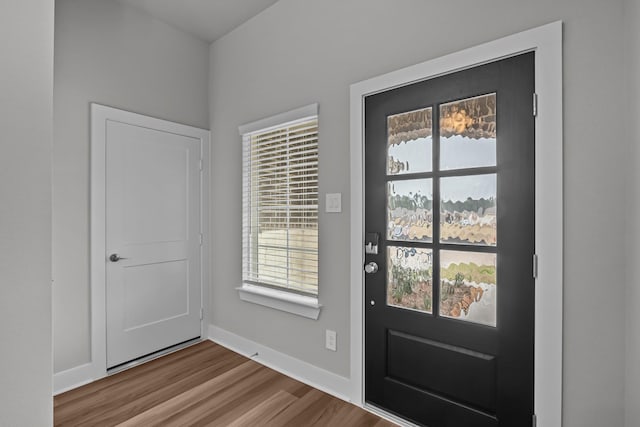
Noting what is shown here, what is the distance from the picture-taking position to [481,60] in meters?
1.62

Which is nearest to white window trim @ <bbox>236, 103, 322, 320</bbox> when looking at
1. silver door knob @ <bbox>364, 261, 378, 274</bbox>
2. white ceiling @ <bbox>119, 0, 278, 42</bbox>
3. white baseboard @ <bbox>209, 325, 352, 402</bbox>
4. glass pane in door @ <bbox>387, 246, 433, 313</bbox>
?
white baseboard @ <bbox>209, 325, 352, 402</bbox>

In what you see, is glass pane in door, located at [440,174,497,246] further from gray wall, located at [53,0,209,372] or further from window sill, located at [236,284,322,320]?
gray wall, located at [53,0,209,372]

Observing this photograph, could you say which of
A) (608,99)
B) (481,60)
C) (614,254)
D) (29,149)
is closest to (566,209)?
(614,254)

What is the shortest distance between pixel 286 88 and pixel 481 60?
1.38 m

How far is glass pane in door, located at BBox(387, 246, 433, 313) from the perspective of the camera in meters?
1.83

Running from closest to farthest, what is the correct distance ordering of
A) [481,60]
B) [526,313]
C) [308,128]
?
[526,313]
[481,60]
[308,128]

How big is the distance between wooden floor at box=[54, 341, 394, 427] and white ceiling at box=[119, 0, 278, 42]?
281 cm

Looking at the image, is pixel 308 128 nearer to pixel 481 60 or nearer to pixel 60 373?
pixel 481 60

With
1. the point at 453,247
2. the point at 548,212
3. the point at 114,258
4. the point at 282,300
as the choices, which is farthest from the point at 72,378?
the point at 548,212

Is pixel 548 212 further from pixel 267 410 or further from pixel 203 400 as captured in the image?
pixel 203 400

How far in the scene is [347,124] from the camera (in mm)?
2145

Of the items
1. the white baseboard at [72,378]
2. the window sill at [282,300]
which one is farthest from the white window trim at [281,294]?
the white baseboard at [72,378]


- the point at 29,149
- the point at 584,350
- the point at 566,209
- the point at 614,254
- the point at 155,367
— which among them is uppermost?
the point at 29,149

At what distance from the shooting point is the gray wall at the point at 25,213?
0.71m
